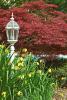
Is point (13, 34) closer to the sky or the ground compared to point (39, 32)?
closer to the sky

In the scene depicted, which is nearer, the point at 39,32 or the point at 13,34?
the point at 13,34

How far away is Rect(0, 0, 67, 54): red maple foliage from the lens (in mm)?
14328

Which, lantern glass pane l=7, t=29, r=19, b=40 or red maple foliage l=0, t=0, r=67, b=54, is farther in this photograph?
red maple foliage l=0, t=0, r=67, b=54

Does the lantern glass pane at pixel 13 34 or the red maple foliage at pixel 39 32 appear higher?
the lantern glass pane at pixel 13 34

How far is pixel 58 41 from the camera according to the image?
1442 centimetres

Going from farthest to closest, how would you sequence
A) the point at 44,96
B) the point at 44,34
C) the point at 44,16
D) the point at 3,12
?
the point at 44,16 → the point at 3,12 → the point at 44,34 → the point at 44,96

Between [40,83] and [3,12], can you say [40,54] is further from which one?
[40,83]

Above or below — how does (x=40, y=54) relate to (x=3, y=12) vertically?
below

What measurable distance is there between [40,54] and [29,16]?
1258 millimetres

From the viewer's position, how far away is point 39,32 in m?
14.4

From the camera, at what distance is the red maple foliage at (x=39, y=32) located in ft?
47.0

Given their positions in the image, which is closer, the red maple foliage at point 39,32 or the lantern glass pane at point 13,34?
the lantern glass pane at point 13,34

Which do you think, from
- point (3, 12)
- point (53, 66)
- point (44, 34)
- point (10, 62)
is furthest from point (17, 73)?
point (53, 66)

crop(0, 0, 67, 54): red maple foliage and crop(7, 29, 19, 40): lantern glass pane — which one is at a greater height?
crop(7, 29, 19, 40): lantern glass pane
